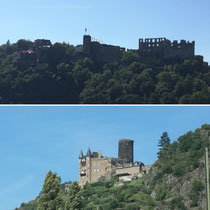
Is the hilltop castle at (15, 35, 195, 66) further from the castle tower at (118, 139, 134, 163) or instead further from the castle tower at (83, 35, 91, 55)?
the castle tower at (118, 139, 134, 163)

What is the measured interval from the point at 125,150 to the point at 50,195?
42270mm

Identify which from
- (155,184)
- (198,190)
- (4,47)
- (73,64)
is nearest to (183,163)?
(155,184)

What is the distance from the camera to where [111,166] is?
67188 mm

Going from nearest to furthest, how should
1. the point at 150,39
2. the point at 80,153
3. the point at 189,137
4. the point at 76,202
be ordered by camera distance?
the point at 76,202 → the point at 189,137 → the point at 80,153 → the point at 150,39

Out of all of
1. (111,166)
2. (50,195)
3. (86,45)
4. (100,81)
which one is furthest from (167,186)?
(86,45)

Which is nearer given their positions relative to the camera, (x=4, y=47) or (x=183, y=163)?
(x=183, y=163)

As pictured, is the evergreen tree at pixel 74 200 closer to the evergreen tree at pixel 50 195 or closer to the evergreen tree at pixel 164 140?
the evergreen tree at pixel 50 195

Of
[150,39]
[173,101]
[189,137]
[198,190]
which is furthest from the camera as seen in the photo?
[150,39]

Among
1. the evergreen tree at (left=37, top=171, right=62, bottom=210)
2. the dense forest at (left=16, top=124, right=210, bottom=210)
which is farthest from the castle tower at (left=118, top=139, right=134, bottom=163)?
the evergreen tree at (left=37, top=171, right=62, bottom=210)

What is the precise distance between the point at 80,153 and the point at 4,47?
72.9 ft

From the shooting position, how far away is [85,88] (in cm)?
7162

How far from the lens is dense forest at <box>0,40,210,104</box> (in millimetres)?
68812

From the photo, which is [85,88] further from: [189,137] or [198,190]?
[198,190]

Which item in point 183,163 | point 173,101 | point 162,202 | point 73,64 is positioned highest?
point 73,64
